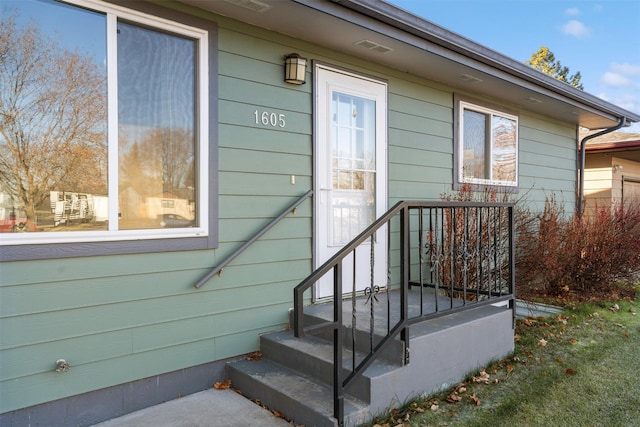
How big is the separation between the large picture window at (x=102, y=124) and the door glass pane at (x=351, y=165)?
1.26m

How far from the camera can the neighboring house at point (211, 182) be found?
2.52 m

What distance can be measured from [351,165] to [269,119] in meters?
0.97

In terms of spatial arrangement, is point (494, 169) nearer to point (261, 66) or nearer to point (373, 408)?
point (261, 66)

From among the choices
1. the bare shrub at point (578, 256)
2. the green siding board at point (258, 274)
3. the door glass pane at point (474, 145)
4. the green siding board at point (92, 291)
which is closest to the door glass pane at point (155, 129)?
the green siding board at point (92, 291)

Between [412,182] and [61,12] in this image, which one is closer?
[61,12]

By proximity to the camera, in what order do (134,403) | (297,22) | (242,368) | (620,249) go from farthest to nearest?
1. (620,249)
2. (297,22)
3. (242,368)
4. (134,403)

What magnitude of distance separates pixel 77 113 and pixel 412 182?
10.4ft

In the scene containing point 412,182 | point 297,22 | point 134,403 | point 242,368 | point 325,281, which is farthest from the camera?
point 412,182

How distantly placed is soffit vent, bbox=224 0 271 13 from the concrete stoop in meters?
2.32

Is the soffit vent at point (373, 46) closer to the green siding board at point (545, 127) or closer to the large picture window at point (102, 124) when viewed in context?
the large picture window at point (102, 124)

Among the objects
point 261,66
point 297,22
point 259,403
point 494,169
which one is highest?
point 297,22

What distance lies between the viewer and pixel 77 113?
2.60m

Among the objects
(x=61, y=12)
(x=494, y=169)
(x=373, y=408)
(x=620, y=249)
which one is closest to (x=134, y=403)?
(x=373, y=408)

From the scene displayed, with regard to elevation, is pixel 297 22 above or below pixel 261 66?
above
